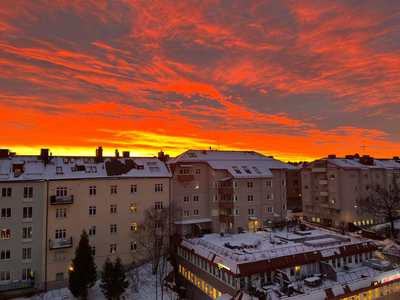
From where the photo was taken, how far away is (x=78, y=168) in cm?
4356

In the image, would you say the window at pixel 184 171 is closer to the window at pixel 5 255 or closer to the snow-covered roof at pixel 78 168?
the snow-covered roof at pixel 78 168

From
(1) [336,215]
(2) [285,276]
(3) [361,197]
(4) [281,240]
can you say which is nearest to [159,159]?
(4) [281,240]

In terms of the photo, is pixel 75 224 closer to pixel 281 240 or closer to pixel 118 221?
pixel 118 221

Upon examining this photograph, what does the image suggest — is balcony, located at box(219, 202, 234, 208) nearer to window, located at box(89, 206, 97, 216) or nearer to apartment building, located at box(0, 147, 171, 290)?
apartment building, located at box(0, 147, 171, 290)

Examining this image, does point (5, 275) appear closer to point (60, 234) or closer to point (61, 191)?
point (60, 234)

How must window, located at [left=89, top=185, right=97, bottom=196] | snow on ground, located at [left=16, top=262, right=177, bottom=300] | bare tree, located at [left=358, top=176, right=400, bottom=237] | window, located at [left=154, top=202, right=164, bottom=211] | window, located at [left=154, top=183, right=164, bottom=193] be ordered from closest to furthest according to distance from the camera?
snow on ground, located at [left=16, top=262, right=177, bottom=300] < window, located at [left=89, top=185, right=97, bottom=196] < window, located at [left=154, top=202, right=164, bottom=211] < window, located at [left=154, top=183, right=164, bottom=193] < bare tree, located at [left=358, top=176, right=400, bottom=237]

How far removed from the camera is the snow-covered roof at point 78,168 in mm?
39406

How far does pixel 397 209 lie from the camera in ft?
230

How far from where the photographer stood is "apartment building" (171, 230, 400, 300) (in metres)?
30.7

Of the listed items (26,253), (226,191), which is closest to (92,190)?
(26,253)

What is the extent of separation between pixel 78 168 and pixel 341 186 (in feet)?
200

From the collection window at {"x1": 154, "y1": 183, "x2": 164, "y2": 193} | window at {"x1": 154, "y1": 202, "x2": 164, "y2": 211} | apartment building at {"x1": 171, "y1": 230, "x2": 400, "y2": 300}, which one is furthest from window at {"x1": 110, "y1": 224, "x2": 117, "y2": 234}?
apartment building at {"x1": 171, "y1": 230, "x2": 400, "y2": 300}

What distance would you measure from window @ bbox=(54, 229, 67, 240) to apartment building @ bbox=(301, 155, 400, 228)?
6084 cm

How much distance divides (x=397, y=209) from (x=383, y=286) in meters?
45.7
